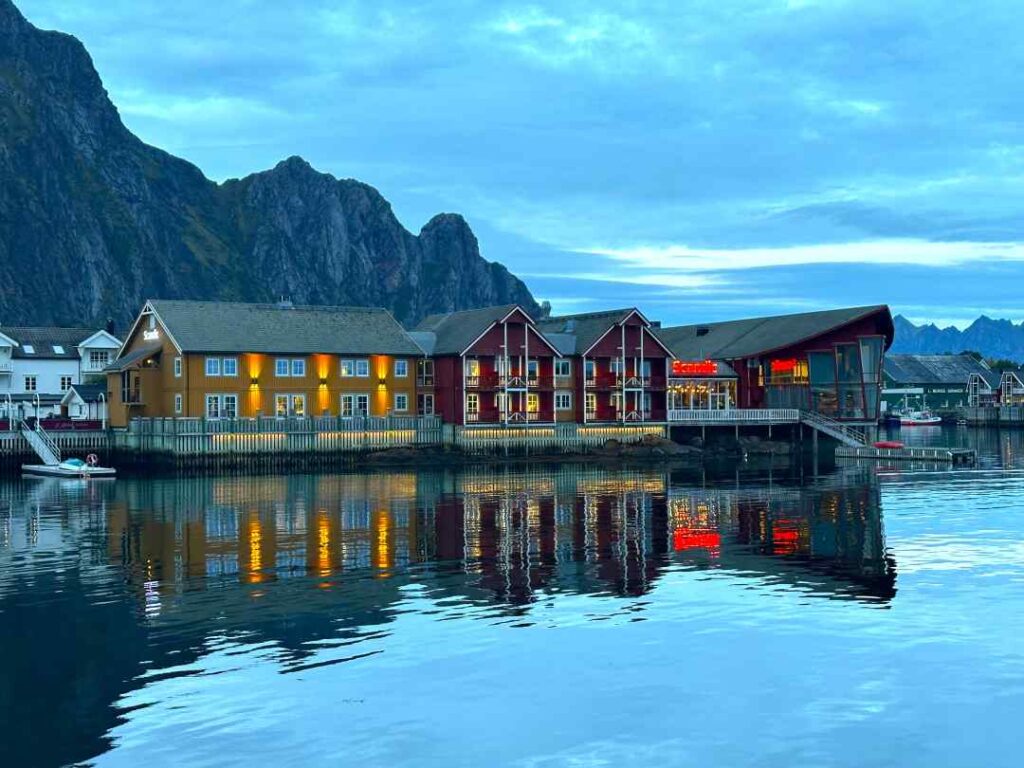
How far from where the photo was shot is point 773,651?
88.2 ft

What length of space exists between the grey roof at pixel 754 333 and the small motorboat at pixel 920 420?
229ft

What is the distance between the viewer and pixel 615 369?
10381 cm

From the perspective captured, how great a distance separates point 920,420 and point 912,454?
96.3m

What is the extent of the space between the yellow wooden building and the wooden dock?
3794 cm

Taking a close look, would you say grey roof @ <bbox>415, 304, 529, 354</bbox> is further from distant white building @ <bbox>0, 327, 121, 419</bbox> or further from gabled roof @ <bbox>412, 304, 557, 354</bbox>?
distant white building @ <bbox>0, 327, 121, 419</bbox>

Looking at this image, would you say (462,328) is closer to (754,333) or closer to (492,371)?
(492,371)

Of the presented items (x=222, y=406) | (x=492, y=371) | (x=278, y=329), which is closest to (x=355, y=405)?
(x=278, y=329)

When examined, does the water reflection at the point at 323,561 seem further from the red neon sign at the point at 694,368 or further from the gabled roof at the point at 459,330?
the red neon sign at the point at 694,368

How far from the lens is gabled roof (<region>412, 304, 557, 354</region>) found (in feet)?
316

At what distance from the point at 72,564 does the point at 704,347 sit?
8931 centimetres

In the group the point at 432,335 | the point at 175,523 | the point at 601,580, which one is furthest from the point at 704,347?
the point at 601,580

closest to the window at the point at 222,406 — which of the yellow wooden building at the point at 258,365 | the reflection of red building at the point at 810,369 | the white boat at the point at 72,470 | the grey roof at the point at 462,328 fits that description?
the yellow wooden building at the point at 258,365

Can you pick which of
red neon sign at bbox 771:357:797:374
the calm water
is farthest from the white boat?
red neon sign at bbox 771:357:797:374

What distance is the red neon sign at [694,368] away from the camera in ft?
352
